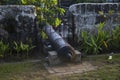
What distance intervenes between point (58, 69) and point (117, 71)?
1.30 metres

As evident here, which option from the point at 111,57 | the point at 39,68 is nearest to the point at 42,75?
the point at 39,68

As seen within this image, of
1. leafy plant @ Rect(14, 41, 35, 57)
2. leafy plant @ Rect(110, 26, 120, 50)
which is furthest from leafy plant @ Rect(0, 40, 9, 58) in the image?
leafy plant @ Rect(110, 26, 120, 50)

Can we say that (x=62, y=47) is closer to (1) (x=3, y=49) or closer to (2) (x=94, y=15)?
(1) (x=3, y=49)

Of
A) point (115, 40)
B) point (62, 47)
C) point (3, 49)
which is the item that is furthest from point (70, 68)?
point (115, 40)

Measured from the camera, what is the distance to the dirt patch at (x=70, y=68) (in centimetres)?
636

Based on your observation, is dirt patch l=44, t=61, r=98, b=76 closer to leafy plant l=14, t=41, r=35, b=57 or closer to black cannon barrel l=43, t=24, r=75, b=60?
black cannon barrel l=43, t=24, r=75, b=60

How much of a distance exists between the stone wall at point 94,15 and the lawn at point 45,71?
3.98 feet

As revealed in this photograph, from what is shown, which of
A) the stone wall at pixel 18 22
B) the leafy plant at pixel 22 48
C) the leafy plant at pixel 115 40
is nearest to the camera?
the leafy plant at pixel 22 48

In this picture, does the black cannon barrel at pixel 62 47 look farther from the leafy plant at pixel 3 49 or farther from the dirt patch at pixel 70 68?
the leafy plant at pixel 3 49

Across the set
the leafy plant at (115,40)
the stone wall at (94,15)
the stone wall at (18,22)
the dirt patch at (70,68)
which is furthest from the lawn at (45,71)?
the stone wall at (94,15)

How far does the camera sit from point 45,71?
6461mm

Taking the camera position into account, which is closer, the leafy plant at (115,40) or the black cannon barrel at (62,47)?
the black cannon barrel at (62,47)

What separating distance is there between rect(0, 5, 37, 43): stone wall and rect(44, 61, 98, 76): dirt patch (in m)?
1.19

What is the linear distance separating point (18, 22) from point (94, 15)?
212 centimetres
